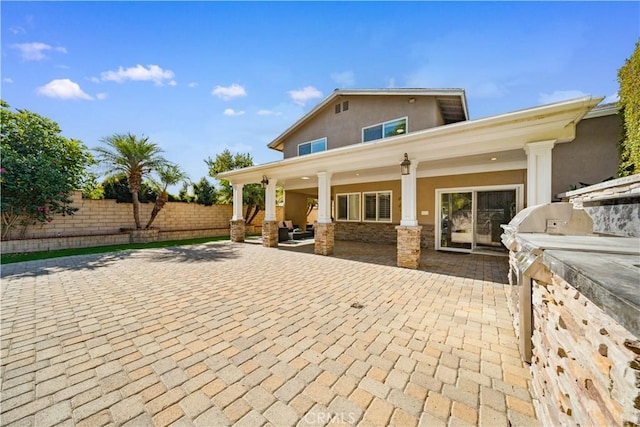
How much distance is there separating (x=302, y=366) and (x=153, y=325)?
245cm

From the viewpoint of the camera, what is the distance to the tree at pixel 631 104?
4.74 meters

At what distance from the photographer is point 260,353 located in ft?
9.17

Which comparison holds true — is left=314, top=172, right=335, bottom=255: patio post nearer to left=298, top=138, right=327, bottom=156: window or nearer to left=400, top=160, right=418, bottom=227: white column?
left=400, top=160, right=418, bottom=227: white column

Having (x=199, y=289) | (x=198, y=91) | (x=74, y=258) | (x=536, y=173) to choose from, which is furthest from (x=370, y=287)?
(x=74, y=258)

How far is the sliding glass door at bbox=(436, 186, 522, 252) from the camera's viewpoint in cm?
869

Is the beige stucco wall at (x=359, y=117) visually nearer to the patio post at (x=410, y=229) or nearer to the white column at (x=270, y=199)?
the white column at (x=270, y=199)

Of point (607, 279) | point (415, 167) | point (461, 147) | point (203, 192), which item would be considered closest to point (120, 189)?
point (203, 192)

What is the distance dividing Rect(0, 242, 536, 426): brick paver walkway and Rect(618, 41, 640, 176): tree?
3645mm

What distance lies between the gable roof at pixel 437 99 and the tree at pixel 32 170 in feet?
34.3

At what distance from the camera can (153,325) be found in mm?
3488

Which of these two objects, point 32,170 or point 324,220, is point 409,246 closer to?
point 324,220

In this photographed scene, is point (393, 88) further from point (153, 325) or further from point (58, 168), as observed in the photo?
point (58, 168)

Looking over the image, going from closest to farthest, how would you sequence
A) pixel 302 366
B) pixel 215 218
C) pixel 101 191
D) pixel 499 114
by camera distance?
1. pixel 302 366
2. pixel 499 114
3. pixel 101 191
4. pixel 215 218

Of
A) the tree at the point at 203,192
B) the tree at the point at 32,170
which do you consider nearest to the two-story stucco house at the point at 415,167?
the tree at the point at 203,192
